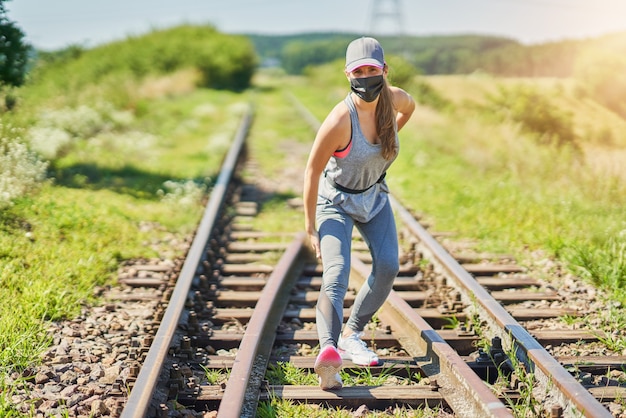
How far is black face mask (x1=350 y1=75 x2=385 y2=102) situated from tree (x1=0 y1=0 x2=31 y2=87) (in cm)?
586

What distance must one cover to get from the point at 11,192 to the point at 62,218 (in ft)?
1.79

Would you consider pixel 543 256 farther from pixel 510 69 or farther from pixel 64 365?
pixel 510 69

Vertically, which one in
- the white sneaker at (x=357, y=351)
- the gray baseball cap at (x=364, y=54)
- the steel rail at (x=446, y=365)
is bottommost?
the white sneaker at (x=357, y=351)

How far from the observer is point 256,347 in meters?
4.11

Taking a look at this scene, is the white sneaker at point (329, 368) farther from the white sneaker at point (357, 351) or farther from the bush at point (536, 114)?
the bush at point (536, 114)

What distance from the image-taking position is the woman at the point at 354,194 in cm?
371

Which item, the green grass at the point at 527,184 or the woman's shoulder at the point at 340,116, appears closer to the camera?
the woman's shoulder at the point at 340,116

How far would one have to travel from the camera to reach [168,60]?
35.2 metres

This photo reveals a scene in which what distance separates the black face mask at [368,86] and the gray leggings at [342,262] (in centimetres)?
68

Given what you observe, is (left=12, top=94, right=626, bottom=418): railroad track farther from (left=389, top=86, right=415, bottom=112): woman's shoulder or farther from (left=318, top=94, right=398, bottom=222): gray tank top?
(left=389, top=86, right=415, bottom=112): woman's shoulder

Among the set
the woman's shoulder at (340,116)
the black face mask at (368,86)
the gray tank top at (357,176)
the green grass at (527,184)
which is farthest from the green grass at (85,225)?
the green grass at (527,184)

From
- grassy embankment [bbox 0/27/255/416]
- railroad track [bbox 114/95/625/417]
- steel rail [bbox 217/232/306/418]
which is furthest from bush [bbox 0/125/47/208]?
steel rail [bbox 217/232/306/418]

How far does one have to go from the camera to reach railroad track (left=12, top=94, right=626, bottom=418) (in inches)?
143

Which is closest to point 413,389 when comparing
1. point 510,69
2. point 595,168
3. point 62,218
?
point 62,218
